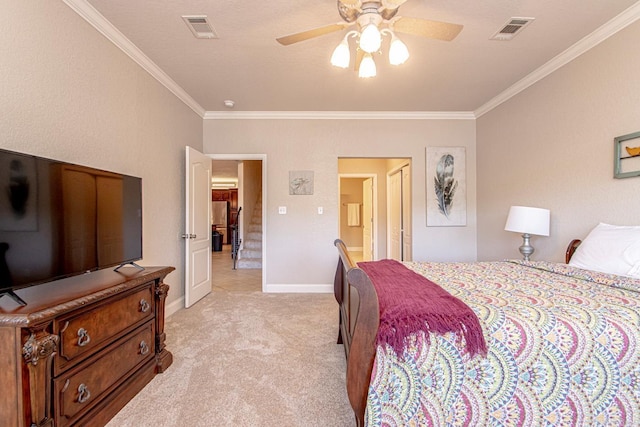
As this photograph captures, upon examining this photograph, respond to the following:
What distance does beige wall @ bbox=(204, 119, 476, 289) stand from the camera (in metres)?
4.20

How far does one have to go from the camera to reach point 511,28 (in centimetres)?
230

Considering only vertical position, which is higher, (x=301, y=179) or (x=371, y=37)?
(x=371, y=37)

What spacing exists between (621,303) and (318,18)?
2453 mm

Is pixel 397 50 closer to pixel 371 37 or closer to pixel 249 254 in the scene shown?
pixel 371 37

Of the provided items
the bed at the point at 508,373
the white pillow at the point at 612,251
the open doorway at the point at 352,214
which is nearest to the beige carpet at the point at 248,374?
the bed at the point at 508,373

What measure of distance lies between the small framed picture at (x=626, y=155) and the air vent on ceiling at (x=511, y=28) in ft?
3.68

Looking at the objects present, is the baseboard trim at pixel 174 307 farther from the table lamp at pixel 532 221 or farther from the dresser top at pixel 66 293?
the table lamp at pixel 532 221

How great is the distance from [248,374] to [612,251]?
258 cm

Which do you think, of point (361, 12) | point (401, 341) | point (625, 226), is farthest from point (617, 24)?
point (401, 341)

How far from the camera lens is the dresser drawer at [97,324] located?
1349mm

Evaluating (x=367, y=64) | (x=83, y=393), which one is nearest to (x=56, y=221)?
(x=83, y=393)

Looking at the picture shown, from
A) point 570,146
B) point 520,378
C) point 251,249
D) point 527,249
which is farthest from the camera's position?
point 251,249

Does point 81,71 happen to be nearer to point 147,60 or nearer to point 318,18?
point 147,60

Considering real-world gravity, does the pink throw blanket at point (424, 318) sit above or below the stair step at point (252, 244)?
above
